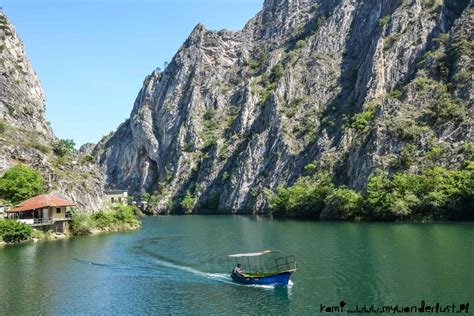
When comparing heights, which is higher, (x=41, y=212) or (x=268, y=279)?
(x=41, y=212)

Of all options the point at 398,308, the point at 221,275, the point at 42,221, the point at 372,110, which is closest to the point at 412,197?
the point at 372,110

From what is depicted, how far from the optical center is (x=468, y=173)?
99188 mm

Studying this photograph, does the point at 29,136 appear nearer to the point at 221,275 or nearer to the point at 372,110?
the point at 221,275

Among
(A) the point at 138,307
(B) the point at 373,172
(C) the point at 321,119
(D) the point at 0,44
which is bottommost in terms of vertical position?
(A) the point at 138,307

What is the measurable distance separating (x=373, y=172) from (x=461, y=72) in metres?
40.6

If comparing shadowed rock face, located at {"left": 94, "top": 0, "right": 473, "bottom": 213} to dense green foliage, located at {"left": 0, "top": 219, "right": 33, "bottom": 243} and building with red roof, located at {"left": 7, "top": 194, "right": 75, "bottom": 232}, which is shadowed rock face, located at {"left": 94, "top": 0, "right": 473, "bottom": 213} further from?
dense green foliage, located at {"left": 0, "top": 219, "right": 33, "bottom": 243}

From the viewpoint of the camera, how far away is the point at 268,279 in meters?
45.8

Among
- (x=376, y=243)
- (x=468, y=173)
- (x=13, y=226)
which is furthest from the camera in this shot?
(x=468, y=173)

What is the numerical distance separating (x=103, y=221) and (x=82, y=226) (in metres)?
9.85

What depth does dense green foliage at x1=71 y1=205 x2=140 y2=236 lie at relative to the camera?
305 feet

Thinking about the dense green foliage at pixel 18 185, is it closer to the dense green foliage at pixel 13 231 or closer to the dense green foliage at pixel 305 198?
the dense green foliage at pixel 13 231

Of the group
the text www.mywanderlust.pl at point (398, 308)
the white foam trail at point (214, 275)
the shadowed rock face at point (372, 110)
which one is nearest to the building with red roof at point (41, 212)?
the white foam trail at point (214, 275)

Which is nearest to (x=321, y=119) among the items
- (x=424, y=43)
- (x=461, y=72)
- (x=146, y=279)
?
(x=424, y=43)

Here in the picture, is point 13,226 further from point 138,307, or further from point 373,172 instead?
point 373,172
